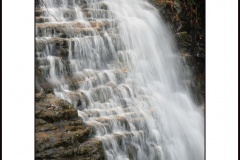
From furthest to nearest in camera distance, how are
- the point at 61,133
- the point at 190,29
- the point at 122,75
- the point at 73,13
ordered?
the point at 190,29 < the point at 122,75 < the point at 73,13 < the point at 61,133

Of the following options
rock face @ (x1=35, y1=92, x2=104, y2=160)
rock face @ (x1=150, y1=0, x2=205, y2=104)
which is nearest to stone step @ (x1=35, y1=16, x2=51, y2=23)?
rock face @ (x1=35, y1=92, x2=104, y2=160)

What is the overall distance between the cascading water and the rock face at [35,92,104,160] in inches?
2.7

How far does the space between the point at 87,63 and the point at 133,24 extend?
58 centimetres

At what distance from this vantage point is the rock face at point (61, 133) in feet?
12.5

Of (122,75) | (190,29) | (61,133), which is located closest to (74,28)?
(122,75)

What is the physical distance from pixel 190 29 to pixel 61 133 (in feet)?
4.96

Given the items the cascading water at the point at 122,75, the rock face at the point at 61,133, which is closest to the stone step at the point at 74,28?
the cascading water at the point at 122,75

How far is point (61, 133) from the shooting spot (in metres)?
3.88

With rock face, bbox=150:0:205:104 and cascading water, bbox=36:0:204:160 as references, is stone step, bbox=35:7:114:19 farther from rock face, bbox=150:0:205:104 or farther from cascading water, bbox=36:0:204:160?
rock face, bbox=150:0:205:104

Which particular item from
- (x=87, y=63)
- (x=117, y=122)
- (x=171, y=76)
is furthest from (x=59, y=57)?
(x=171, y=76)

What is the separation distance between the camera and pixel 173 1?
4.52m

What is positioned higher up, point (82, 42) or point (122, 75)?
point (82, 42)

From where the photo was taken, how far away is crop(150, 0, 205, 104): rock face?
177 inches

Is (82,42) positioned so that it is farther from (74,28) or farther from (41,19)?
(41,19)
